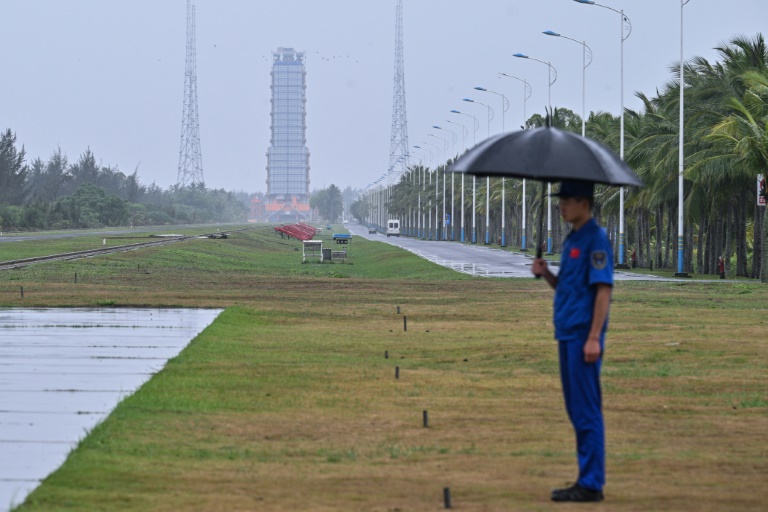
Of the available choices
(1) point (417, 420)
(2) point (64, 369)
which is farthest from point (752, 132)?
(1) point (417, 420)

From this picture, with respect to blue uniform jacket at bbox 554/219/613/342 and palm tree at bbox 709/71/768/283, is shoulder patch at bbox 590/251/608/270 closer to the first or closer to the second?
blue uniform jacket at bbox 554/219/613/342

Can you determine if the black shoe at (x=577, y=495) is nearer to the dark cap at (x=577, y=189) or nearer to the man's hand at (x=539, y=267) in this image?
the man's hand at (x=539, y=267)

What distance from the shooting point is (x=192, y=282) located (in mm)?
39656

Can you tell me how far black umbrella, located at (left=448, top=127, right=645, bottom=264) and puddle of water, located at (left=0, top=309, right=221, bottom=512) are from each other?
12.4 ft

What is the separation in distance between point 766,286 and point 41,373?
92.6 feet

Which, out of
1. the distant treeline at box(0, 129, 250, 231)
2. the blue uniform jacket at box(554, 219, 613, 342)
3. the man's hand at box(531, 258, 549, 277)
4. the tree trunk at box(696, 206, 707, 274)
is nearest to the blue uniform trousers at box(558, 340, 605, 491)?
the blue uniform jacket at box(554, 219, 613, 342)

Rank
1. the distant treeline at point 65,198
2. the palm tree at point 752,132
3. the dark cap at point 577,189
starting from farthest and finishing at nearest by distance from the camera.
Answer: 1. the distant treeline at point 65,198
2. the palm tree at point 752,132
3. the dark cap at point 577,189

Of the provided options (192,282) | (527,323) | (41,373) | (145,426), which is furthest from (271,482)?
(192,282)

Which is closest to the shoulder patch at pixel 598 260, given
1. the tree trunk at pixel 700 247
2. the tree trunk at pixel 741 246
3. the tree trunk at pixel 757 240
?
the tree trunk at pixel 757 240

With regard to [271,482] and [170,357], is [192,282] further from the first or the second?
[271,482]

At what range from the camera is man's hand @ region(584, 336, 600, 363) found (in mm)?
8820

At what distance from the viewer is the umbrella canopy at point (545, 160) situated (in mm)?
9172

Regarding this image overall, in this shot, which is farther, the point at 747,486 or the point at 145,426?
the point at 145,426

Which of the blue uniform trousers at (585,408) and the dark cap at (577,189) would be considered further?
the dark cap at (577,189)
